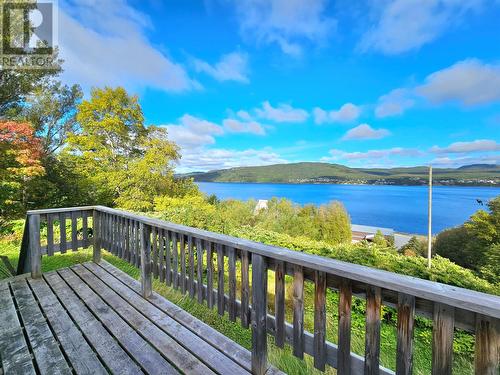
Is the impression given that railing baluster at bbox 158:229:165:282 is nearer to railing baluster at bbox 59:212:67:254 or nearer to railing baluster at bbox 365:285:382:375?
railing baluster at bbox 59:212:67:254

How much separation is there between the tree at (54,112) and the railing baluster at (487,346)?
58.2ft

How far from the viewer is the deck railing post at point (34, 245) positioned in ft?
10.2

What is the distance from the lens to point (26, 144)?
26.3 feet

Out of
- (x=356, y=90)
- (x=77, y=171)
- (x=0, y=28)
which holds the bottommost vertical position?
(x=77, y=171)

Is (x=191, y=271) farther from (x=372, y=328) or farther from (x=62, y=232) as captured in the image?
(x=62, y=232)

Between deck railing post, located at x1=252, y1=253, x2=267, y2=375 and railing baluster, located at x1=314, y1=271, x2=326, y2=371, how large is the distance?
1.18 ft

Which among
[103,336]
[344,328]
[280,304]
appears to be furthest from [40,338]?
[344,328]

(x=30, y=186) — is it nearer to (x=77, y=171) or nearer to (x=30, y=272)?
(x=77, y=171)

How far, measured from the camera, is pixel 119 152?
47.0 ft

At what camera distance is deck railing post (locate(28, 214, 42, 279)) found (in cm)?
310

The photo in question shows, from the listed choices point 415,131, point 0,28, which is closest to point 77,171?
point 0,28

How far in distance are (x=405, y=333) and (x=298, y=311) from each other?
565 mm

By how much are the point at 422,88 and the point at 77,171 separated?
91.4 feet

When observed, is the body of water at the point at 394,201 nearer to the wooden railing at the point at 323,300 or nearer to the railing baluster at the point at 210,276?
the wooden railing at the point at 323,300
